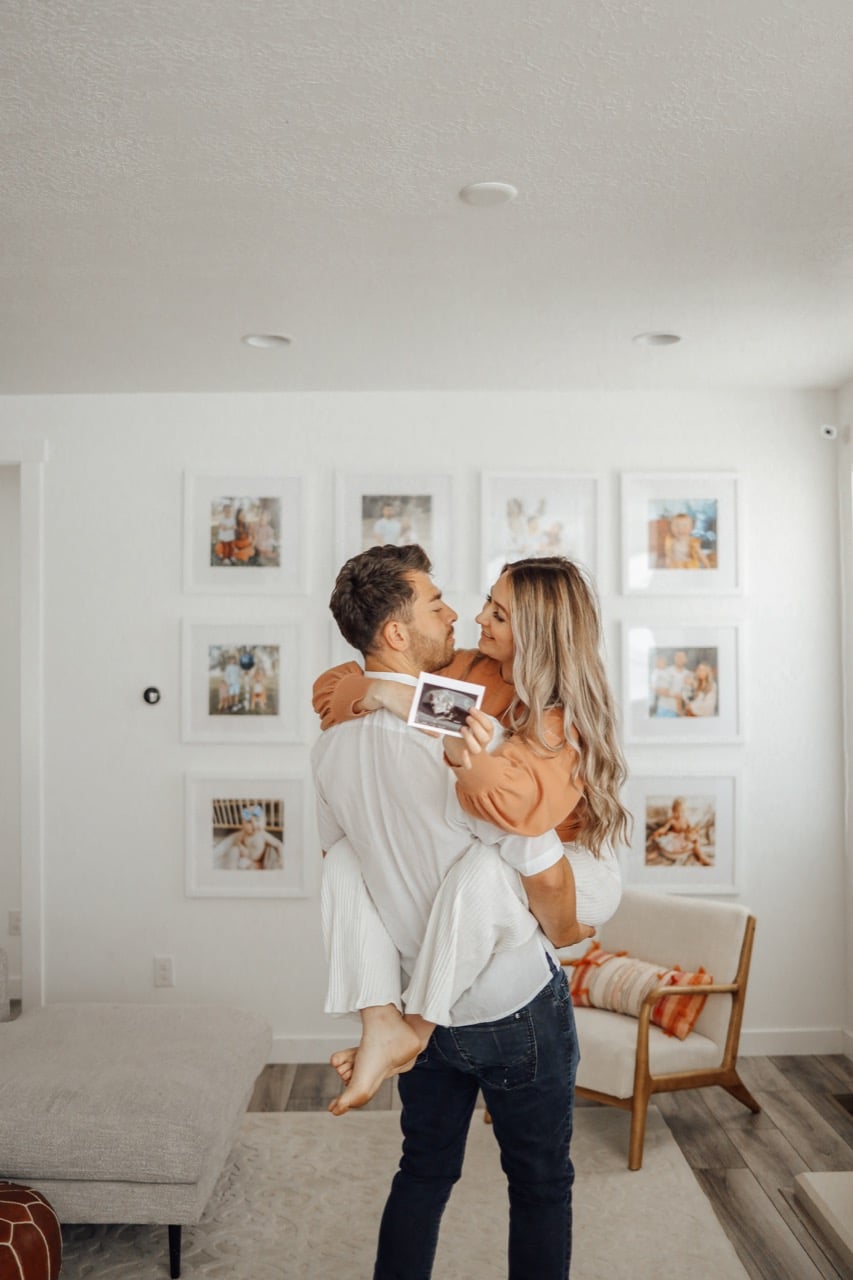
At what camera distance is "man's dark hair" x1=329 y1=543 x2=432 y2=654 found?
1860 mm

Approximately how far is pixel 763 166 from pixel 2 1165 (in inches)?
118

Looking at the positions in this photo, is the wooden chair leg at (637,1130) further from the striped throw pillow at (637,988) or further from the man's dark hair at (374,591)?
the man's dark hair at (374,591)

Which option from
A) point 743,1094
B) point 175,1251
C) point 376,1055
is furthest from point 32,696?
point 743,1094

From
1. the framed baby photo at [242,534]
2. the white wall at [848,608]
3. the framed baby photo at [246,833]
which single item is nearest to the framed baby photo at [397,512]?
the framed baby photo at [242,534]

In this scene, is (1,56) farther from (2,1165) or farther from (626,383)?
(626,383)

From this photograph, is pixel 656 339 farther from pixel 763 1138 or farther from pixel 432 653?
pixel 763 1138

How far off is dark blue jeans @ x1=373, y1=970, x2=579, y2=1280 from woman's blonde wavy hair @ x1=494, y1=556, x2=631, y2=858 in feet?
1.25

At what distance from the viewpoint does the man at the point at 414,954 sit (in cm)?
178

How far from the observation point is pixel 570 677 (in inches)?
71.9

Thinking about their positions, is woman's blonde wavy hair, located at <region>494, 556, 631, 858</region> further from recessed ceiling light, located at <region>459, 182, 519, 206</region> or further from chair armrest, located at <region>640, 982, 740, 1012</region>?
chair armrest, located at <region>640, 982, 740, 1012</region>

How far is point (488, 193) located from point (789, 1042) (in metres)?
3.55

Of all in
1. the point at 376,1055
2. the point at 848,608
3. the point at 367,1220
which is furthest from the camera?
the point at 848,608

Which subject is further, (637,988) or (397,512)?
(397,512)

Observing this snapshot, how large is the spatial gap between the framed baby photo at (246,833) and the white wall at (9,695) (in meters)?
1.30
